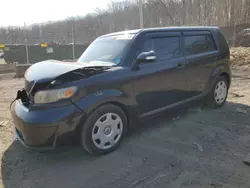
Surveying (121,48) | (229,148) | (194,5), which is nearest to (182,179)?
(229,148)

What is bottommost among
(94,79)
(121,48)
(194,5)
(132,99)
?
(132,99)

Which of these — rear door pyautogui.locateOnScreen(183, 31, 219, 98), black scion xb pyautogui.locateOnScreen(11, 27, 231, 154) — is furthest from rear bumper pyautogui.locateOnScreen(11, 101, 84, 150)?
rear door pyautogui.locateOnScreen(183, 31, 219, 98)

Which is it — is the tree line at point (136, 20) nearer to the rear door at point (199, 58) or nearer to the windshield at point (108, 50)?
the windshield at point (108, 50)

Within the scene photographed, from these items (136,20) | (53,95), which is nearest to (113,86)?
(53,95)

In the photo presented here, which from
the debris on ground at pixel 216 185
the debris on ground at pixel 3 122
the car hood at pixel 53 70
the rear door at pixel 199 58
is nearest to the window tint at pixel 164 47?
the rear door at pixel 199 58

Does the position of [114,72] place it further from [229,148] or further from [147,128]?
[229,148]

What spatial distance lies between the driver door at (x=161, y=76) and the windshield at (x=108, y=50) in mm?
340

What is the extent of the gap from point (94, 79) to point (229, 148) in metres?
2.17

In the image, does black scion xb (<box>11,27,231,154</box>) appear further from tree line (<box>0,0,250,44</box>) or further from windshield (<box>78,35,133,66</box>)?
tree line (<box>0,0,250,44</box>)

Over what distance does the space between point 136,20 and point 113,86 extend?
3977 cm

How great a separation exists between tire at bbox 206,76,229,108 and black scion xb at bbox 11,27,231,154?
0.52ft

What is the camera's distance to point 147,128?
13.8 ft

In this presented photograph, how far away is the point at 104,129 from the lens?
3264mm

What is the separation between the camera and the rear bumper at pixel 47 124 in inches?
111
